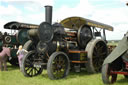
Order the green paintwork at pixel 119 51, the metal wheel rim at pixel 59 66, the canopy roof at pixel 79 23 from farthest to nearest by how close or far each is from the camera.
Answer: the canopy roof at pixel 79 23 → the metal wheel rim at pixel 59 66 → the green paintwork at pixel 119 51

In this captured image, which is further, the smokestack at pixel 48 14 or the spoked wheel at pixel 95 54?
the spoked wheel at pixel 95 54

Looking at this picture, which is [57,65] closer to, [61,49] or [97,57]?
[61,49]

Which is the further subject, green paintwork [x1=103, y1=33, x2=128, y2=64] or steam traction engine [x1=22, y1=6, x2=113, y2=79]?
steam traction engine [x1=22, y1=6, x2=113, y2=79]

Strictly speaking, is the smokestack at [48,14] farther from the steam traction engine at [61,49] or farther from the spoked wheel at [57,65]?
the spoked wheel at [57,65]

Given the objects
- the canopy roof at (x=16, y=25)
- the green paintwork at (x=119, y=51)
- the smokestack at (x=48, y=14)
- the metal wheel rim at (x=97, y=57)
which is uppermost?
the smokestack at (x=48, y=14)

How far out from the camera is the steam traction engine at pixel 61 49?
7.08 m

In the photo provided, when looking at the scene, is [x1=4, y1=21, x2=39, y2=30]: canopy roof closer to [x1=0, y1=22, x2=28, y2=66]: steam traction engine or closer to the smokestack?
[x1=0, y1=22, x2=28, y2=66]: steam traction engine

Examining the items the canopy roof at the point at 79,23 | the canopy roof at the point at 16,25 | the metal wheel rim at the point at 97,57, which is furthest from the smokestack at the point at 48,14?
the canopy roof at the point at 16,25

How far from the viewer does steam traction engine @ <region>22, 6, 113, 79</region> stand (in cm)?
708

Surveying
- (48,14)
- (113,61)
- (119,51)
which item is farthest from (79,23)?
(119,51)

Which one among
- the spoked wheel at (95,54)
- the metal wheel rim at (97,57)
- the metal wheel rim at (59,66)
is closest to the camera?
the metal wheel rim at (59,66)

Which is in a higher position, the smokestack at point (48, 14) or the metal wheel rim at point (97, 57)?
the smokestack at point (48, 14)

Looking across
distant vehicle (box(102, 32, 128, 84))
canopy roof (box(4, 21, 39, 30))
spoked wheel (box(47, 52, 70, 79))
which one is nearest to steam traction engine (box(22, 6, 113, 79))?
spoked wheel (box(47, 52, 70, 79))

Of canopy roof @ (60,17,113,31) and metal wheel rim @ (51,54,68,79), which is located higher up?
canopy roof @ (60,17,113,31)
